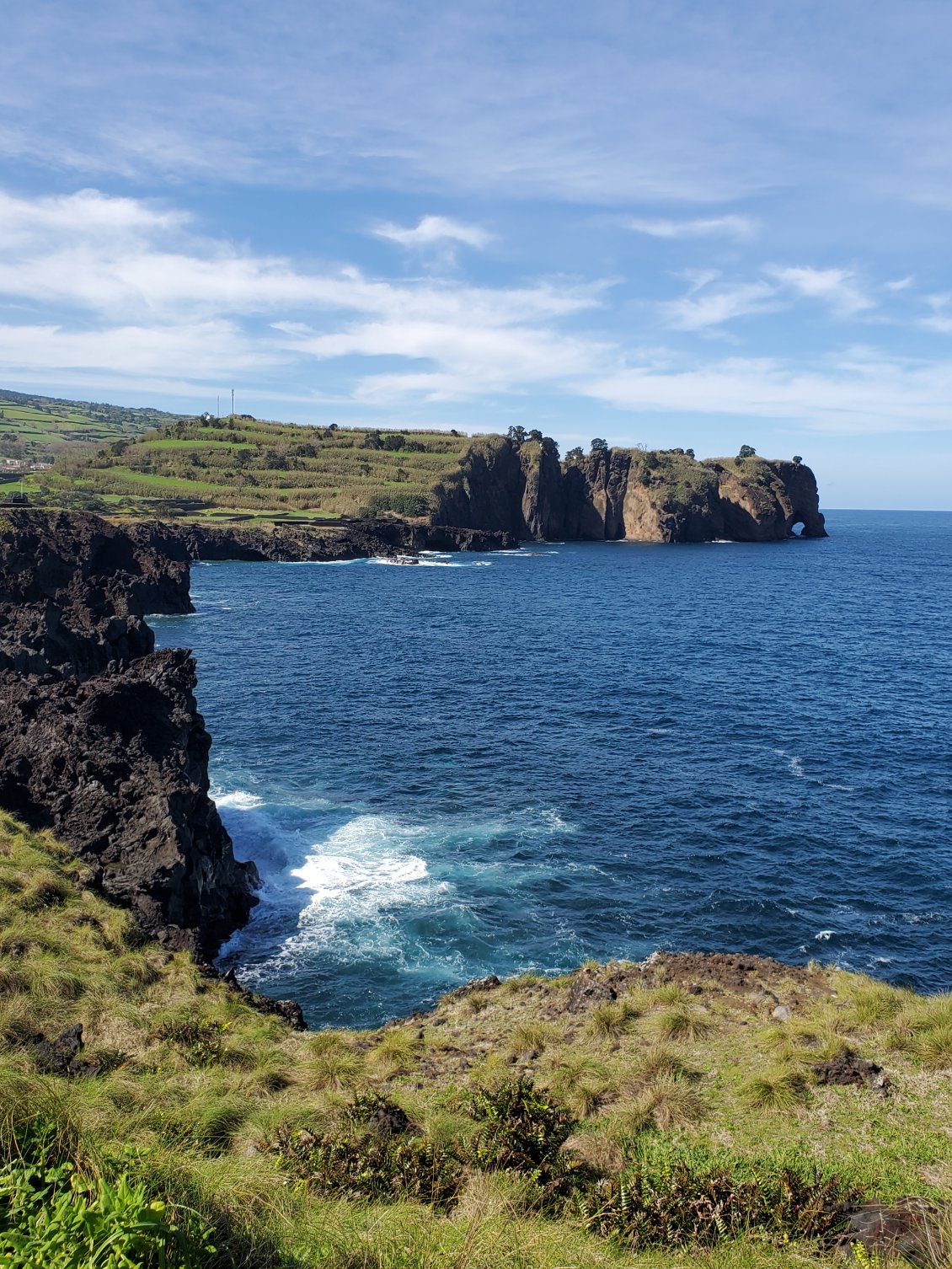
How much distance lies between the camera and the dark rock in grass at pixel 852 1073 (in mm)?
13023

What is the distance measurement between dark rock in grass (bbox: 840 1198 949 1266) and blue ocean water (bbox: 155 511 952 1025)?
14.2 meters

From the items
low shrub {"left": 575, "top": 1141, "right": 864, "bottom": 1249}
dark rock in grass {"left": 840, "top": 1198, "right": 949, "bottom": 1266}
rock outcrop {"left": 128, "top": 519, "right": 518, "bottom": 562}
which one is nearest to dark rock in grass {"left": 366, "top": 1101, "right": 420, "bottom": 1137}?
low shrub {"left": 575, "top": 1141, "right": 864, "bottom": 1249}

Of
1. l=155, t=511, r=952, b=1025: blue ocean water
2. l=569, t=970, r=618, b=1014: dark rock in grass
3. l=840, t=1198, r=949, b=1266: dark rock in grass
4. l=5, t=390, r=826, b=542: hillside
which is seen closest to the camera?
l=840, t=1198, r=949, b=1266: dark rock in grass

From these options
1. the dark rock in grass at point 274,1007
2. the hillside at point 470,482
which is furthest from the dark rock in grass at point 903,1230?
the hillside at point 470,482

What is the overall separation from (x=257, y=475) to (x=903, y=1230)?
179 m

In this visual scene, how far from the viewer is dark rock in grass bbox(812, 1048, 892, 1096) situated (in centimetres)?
1302

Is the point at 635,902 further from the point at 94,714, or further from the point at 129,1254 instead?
the point at 129,1254

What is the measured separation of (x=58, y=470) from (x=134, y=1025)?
183m

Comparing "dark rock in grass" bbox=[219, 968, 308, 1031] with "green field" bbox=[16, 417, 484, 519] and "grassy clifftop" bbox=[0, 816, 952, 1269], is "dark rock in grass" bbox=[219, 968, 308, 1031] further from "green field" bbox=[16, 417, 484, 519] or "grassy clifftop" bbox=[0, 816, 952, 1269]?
"green field" bbox=[16, 417, 484, 519]

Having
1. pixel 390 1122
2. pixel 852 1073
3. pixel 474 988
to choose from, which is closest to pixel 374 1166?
pixel 390 1122

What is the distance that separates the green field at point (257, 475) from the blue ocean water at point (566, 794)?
86.6m

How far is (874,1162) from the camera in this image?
11039 mm

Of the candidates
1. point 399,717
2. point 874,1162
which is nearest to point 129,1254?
point 874,1162

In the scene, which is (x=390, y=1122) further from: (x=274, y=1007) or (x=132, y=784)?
(x=132, y=784)
